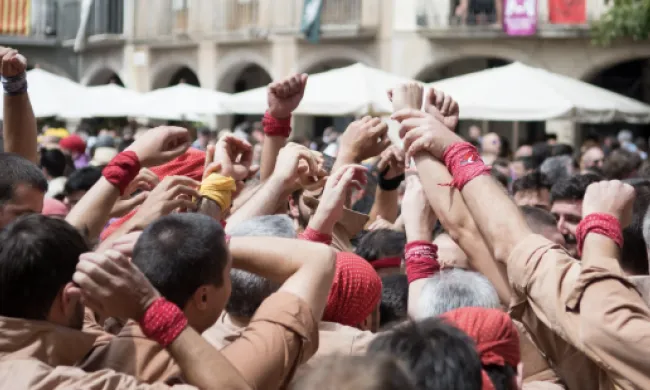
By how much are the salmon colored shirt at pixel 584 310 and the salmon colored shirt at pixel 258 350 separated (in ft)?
1.74

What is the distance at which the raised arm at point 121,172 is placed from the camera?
11.5ft

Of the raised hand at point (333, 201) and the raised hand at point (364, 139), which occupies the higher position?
the raised hand at point (364, 139)

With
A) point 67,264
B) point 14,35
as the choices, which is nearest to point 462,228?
point 67,264

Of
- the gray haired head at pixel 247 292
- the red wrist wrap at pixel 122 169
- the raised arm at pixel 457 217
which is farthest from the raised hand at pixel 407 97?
the red wrist wrap at pixel 122 169

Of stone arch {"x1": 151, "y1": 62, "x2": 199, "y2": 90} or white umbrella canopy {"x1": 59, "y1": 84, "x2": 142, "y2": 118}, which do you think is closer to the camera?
white umbrella canopy {"x1": 59, "y1": 84, "x2": 142, "y2": 118}

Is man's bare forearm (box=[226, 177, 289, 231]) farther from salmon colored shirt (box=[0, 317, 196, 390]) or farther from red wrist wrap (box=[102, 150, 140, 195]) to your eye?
salmon colored shirt (box=[0, 317, 196, 390])

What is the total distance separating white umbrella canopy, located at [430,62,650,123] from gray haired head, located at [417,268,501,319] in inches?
385

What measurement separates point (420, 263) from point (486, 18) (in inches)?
854

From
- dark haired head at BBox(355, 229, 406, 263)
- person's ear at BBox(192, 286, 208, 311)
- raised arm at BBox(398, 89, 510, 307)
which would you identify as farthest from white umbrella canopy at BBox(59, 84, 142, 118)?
person's ear at BBox(192, 286, 208, 311)

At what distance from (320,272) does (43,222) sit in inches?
27.2

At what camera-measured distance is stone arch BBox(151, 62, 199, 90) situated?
3241cm

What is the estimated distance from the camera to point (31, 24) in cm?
3638

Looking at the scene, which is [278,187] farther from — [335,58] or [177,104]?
[335,58]

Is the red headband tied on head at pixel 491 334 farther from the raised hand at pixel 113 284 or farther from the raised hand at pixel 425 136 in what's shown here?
the raised hand at pixel 113 284
